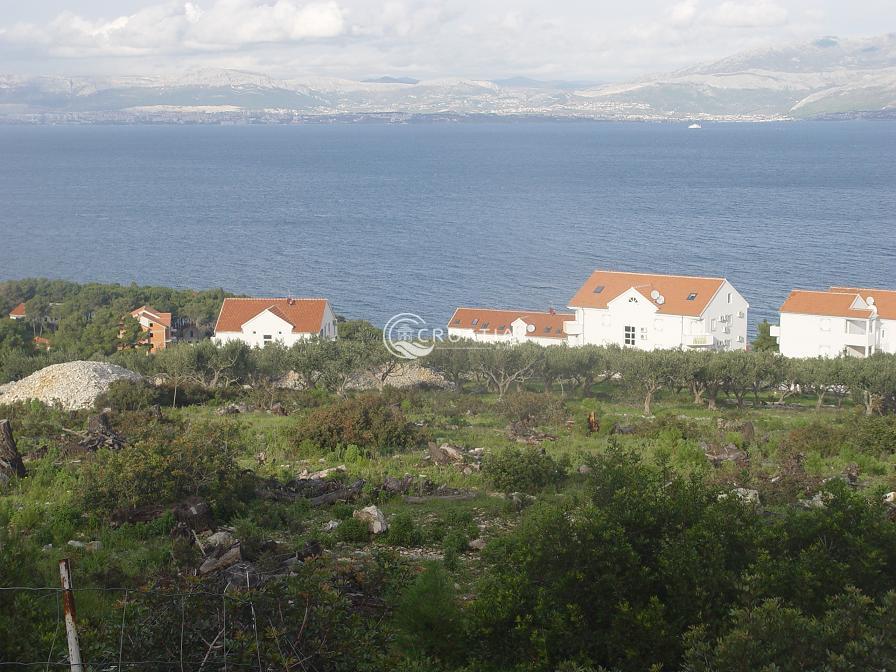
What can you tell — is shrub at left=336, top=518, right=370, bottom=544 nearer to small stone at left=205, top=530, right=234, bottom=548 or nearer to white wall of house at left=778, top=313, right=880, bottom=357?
small stone at left=205, top=530, right=234, bottom=548

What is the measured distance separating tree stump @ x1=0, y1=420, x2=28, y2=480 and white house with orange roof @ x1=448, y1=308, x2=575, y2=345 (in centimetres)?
3087

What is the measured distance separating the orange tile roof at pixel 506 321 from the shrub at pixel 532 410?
21.6 m

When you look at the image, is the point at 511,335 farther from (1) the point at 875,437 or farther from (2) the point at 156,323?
(1) the point at 875,437

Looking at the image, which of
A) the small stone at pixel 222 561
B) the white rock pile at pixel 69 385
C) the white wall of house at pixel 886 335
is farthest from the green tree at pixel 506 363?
the small stone at pixel 222 561

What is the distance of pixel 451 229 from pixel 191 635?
Result: 101 metres

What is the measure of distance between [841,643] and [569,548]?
2431 millimetres

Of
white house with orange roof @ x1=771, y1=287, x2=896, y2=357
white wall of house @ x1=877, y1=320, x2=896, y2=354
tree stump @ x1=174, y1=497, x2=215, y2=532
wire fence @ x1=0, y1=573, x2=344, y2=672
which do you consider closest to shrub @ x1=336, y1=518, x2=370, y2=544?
tree stump @ x1=174, y1=497, x2=215, y2=532

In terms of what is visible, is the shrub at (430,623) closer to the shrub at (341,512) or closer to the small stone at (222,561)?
the small stone at (222,561)

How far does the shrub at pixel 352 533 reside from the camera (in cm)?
1281

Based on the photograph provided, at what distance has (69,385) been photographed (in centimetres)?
2692

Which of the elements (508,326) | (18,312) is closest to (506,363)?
(508,326)

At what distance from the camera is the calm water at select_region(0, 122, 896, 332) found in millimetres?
77312

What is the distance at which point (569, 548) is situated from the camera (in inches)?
343

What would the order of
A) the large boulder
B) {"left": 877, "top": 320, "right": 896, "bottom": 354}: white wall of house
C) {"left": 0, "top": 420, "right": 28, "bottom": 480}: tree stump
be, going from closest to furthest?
the large boulder < {"left": 0, "top": 420, "right": 28, "bottom": 480}: tree stump < {"left": 877, "top": 320, "right": 896, "bottom": 354}: white wall of house
